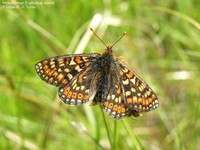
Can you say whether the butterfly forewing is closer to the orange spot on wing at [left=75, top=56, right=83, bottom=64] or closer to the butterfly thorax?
the butterfly thorax

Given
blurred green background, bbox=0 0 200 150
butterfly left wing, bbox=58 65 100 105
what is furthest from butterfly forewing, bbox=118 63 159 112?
blurred green background, bbox=0 0 200 150

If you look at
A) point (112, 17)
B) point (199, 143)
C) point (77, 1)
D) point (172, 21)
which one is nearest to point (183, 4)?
point (172, 21)

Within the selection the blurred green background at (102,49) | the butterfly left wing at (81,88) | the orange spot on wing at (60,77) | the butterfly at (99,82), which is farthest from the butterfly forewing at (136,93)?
the blurred green background at (102,49)

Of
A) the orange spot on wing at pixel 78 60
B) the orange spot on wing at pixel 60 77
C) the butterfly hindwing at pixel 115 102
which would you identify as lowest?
the butterfly hindwing at pixel 115 102

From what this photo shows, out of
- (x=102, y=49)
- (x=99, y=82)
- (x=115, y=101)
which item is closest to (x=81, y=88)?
(x=99, y=82)

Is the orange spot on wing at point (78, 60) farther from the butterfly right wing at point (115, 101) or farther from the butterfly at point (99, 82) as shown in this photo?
the butterfly right wing at point (115, 101)

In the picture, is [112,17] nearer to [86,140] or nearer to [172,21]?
[172,21]
